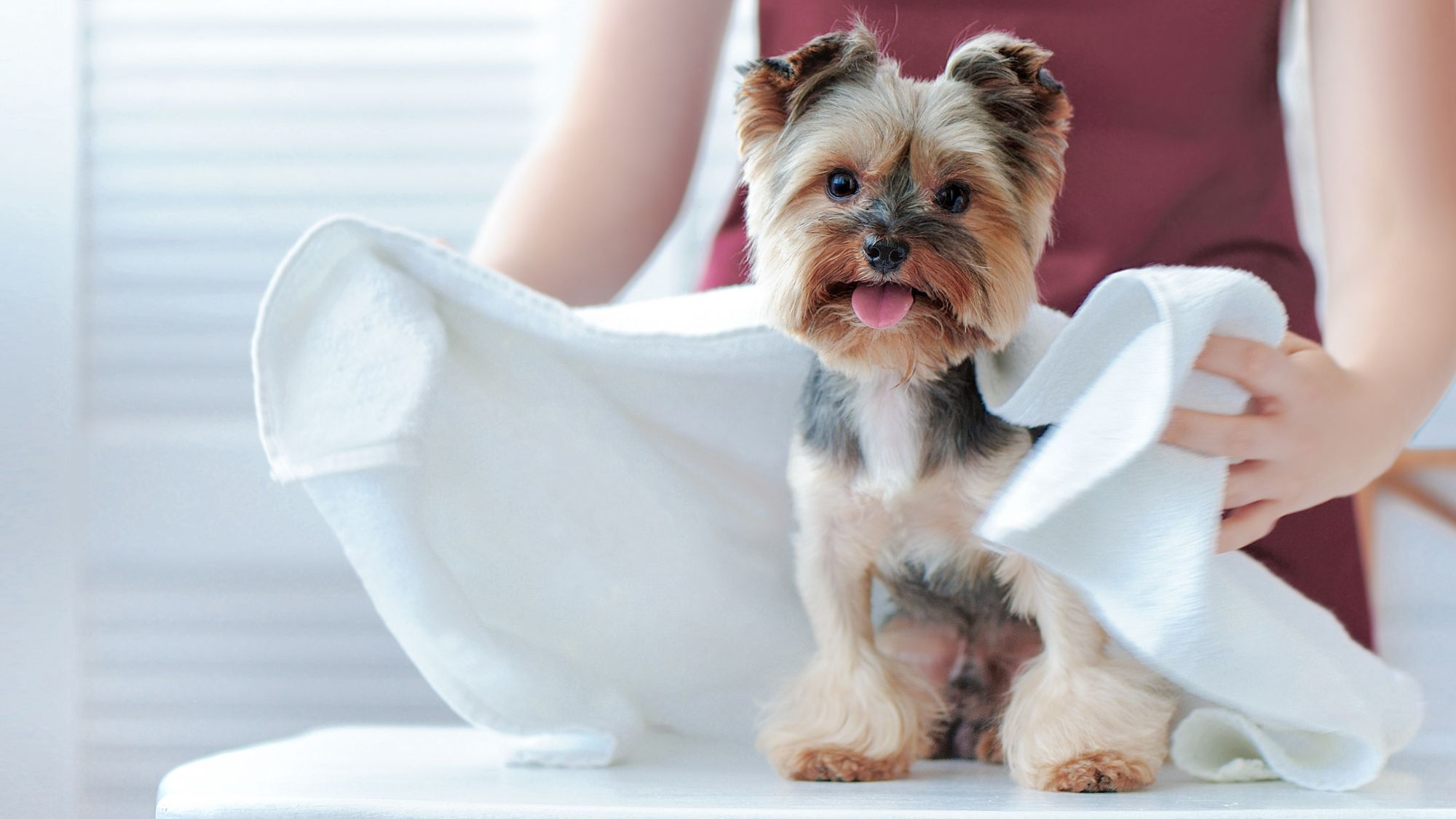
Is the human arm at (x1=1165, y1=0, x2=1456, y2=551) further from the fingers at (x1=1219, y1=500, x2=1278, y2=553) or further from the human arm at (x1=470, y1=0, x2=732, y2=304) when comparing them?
the human arm at (x1=470, y1=0, x2=732, y2=304)

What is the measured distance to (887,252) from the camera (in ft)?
2.91

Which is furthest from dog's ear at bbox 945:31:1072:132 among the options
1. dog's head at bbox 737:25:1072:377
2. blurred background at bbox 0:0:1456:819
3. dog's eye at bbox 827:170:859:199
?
blurred background at bbox 0:0:1456:819

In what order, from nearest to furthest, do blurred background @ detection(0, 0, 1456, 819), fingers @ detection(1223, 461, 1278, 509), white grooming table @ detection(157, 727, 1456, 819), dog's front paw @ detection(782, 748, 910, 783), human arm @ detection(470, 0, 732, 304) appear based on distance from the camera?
white grooming table @ detection(157, 727, 1456, 819)
fingers @ detection(1223, 461, 1278, 509)
dog's front paw @ detection(782, 748, 910, 783)
human arm @ detection(470, 0, 732, 304)
blurred background @ detection(0, 0, 1456, 819)

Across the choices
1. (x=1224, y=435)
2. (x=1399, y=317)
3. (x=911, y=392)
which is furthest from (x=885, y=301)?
(x=1399, y=317)

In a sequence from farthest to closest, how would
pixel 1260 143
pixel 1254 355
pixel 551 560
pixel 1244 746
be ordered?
pixel 1260 143 < pixel 551 560 < pixel 1244 746 < pixel 1254 355

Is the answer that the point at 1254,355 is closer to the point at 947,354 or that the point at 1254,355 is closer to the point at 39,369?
the point at 947,354

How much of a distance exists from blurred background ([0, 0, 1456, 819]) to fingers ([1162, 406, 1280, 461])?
1.67 meters

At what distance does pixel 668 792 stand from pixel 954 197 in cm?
50

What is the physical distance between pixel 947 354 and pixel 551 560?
428 millimetres

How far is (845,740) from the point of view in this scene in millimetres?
1041

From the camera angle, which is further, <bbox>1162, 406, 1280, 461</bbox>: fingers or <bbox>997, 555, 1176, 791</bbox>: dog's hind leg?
<bbox>997, 555, 1176, 791</bbox>: dog's hind leg

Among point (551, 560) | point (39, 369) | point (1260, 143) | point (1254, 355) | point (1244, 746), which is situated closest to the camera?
point (1254, 355)

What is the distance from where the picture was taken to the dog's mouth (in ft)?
2.99

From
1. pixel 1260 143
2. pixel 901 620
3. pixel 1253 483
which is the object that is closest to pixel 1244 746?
pixel 1253 483
